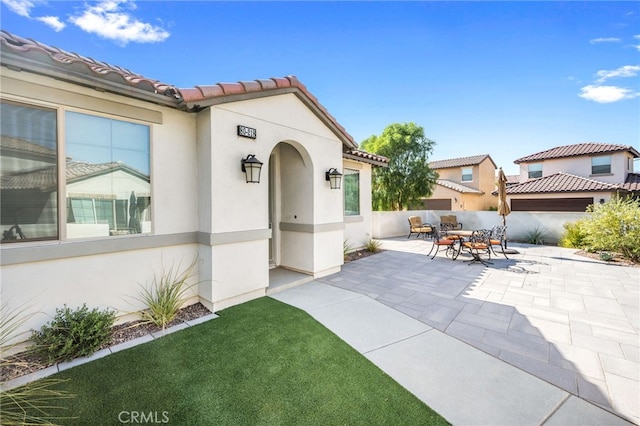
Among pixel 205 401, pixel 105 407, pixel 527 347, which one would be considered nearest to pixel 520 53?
pixel 527 347

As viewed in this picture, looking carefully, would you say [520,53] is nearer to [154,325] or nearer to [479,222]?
[479,222]

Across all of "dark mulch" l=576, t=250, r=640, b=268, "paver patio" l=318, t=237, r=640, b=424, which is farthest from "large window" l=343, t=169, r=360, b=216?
"dark mulch" l=576, t=250, r=640, b=268

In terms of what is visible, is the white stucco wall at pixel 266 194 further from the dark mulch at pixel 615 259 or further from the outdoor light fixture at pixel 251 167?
the dark mulch at pixel 615 259

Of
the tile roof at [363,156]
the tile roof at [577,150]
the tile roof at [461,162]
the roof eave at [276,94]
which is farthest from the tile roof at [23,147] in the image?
the tile roof at [461,162]

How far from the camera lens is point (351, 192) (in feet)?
34.4

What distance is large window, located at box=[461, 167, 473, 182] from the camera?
27069 mm

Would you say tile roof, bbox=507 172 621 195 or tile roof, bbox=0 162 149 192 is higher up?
tile roof, bbox=507 172 621 195

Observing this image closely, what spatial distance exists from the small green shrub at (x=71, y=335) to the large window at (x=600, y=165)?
1194 inches

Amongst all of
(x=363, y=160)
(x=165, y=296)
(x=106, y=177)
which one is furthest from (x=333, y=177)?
(x=106, y=177)

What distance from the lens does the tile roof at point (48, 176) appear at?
11.3 feet

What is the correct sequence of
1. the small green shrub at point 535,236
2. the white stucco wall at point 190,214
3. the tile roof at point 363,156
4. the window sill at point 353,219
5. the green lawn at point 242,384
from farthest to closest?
the small green shrub at point 535,236, the window sill at point 353,219, the tile roof at point 363,156, the white stucco wall at point 190,214, the green lawn at point 242,384

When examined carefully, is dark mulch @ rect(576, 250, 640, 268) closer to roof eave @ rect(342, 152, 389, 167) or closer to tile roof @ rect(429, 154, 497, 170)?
roof eave @ rect(342, 152, 389, 167)

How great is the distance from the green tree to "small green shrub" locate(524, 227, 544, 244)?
6.62 metres

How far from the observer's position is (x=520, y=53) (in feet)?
31.2
